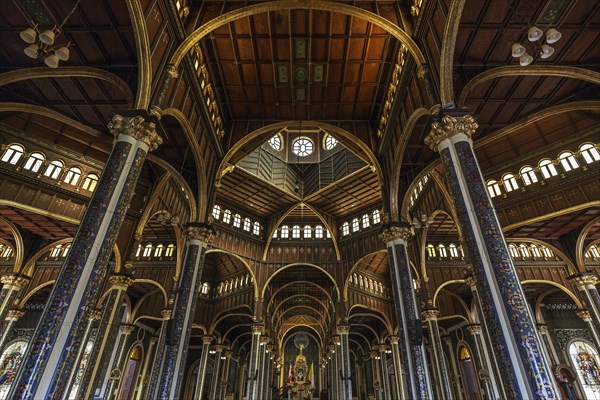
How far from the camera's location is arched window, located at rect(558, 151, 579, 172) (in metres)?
15.6

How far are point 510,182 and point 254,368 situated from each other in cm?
2127

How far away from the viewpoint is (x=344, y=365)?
2355 cm

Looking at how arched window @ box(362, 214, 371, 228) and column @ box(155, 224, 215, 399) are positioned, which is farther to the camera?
arched window @ box(362, 214, 371, 228)

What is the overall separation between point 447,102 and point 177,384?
43.1ft

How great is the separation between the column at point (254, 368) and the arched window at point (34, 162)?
55.2 ft

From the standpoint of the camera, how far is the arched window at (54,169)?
1650 cm

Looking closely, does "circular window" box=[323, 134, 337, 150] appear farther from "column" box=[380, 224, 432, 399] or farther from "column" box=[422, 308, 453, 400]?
"column" box=[422, 308, 453, 400]

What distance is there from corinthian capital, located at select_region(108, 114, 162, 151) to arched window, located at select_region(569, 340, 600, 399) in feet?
107

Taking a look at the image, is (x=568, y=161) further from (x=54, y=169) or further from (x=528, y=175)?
(x=54, y=169)

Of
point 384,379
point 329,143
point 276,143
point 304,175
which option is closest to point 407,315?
point 304,175

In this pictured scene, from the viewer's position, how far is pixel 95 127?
51.3ft

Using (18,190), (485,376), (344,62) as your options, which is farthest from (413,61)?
(485,376)

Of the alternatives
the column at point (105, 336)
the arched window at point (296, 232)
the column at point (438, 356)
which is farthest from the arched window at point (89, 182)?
the column at point (438, 356)

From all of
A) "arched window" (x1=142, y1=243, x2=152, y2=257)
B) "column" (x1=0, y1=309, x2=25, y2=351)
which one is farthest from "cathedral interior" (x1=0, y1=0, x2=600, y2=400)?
"arched window" (x1=142, y1=243, x2=152, y2=257)
